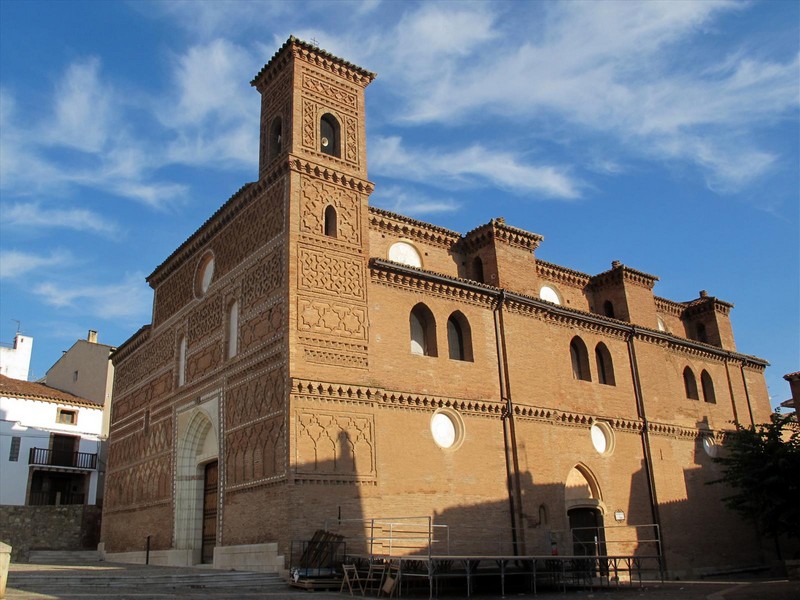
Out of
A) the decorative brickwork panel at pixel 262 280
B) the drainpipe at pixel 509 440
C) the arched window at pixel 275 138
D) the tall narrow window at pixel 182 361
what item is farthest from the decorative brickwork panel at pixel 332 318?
the tall narrow window at pixel 182 361

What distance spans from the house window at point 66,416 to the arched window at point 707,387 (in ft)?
88.6

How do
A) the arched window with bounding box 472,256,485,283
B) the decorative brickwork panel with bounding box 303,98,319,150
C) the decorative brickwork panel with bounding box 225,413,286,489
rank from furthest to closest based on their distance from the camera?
the arched window with bounding box 472,256,485,283
the decorative brickwork panel with bounding box 303,98,319,150
the decorative brickwork panel with bounding box 225,413,286,489

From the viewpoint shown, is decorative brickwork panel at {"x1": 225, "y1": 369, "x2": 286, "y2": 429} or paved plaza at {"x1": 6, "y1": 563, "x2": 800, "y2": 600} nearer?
paved plaza at {"x1": 6, "y1": 563, "x2": 800, "y2": 600}

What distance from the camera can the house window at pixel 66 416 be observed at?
109ft

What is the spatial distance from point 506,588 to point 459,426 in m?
3.88

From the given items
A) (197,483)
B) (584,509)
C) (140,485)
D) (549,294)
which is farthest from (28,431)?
(584,509)

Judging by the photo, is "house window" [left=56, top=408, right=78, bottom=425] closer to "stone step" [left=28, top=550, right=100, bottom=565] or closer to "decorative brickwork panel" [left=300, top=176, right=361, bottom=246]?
"stone step" [left=28, top=550, right=100, bottom=565]

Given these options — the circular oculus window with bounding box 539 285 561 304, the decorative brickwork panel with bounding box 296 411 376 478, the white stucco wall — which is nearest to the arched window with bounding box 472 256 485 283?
the circular oculus window with bounding box 539 285 561 304

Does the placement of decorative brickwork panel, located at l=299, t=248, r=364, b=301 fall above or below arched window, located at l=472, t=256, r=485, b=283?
below

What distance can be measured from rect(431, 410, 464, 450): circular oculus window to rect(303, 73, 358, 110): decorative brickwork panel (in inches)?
331

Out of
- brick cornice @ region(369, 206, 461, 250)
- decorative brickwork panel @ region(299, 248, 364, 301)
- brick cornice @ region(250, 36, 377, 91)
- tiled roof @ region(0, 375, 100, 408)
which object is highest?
brick cornice @ region(250, 36, 377, 91)

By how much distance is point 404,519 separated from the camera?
52.7 ft

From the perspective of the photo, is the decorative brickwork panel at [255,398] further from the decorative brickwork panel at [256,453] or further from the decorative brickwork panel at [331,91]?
the decorative brickwork panel at [331,91]

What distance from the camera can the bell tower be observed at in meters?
16.4
